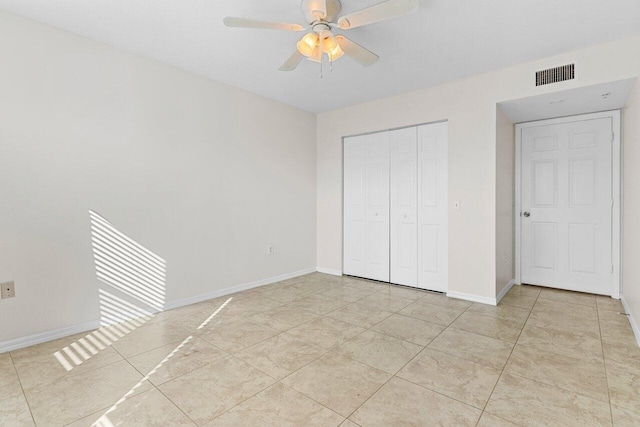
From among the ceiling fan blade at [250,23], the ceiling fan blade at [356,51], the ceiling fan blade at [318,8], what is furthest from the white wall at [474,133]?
the ceiling fan blade at [250,23]

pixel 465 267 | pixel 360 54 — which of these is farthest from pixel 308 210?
pixel 360 54

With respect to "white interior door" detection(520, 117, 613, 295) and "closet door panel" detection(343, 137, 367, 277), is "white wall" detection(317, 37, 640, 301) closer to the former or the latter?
"closet door panel" detection(343, 137, 367, 277)

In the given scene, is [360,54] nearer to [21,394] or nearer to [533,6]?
[533,6]

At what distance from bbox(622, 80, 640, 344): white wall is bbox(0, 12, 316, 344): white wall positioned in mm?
3646

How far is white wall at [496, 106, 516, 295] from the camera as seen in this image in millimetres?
3457

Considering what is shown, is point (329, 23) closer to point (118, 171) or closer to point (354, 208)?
point (118, 171)

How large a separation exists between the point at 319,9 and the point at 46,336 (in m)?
3.24

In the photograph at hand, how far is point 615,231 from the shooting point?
355 centimetres

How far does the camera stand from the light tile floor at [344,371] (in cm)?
166

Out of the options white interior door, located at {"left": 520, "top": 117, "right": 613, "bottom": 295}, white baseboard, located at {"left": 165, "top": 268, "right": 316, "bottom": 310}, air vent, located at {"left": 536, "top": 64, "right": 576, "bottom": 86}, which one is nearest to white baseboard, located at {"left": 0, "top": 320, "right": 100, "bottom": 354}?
white baseboard, located at {"left": 165, "top": 268, "right": 316, "bottom": 310}

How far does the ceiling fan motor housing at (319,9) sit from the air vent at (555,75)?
7.09ft

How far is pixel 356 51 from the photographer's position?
2.37 m

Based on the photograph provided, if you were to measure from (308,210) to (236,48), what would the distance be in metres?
2.53

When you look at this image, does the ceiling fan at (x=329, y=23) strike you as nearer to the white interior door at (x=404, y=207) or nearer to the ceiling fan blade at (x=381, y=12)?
the ceiling fan blade at (x=381, y=12)
